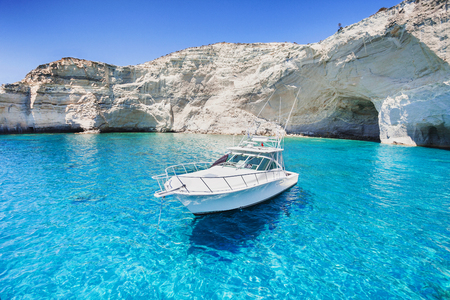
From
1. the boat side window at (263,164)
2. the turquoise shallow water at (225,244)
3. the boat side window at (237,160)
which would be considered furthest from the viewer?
the boat side window at (237,160)

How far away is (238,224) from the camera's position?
6867 mm

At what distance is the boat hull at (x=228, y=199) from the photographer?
6.05 m

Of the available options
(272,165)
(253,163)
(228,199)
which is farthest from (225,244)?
(272,165)

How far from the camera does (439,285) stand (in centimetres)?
445

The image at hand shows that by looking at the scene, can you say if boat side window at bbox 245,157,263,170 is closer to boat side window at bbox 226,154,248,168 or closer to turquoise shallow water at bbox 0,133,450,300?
boat side window at bbox 226,154,248,168

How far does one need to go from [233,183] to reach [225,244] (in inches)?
77.9

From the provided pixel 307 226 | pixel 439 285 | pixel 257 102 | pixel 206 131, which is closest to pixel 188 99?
pixel 206 131

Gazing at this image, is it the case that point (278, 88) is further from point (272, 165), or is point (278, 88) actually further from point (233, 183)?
point (233, 183)

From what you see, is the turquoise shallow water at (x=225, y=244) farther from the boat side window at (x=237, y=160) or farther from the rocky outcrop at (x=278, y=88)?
the rocky outcrop at (x=278, y=88)

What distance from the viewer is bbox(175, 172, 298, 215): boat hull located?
6.05m

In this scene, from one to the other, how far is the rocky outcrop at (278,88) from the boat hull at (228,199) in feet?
76.0

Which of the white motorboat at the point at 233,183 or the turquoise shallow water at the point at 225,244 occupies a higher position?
the white motorboat at the point at 233,183

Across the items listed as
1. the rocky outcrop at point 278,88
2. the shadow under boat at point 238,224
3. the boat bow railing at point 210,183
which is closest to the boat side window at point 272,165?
the boat bow railing at point 210,183

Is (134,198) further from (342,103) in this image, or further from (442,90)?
(342,103)
